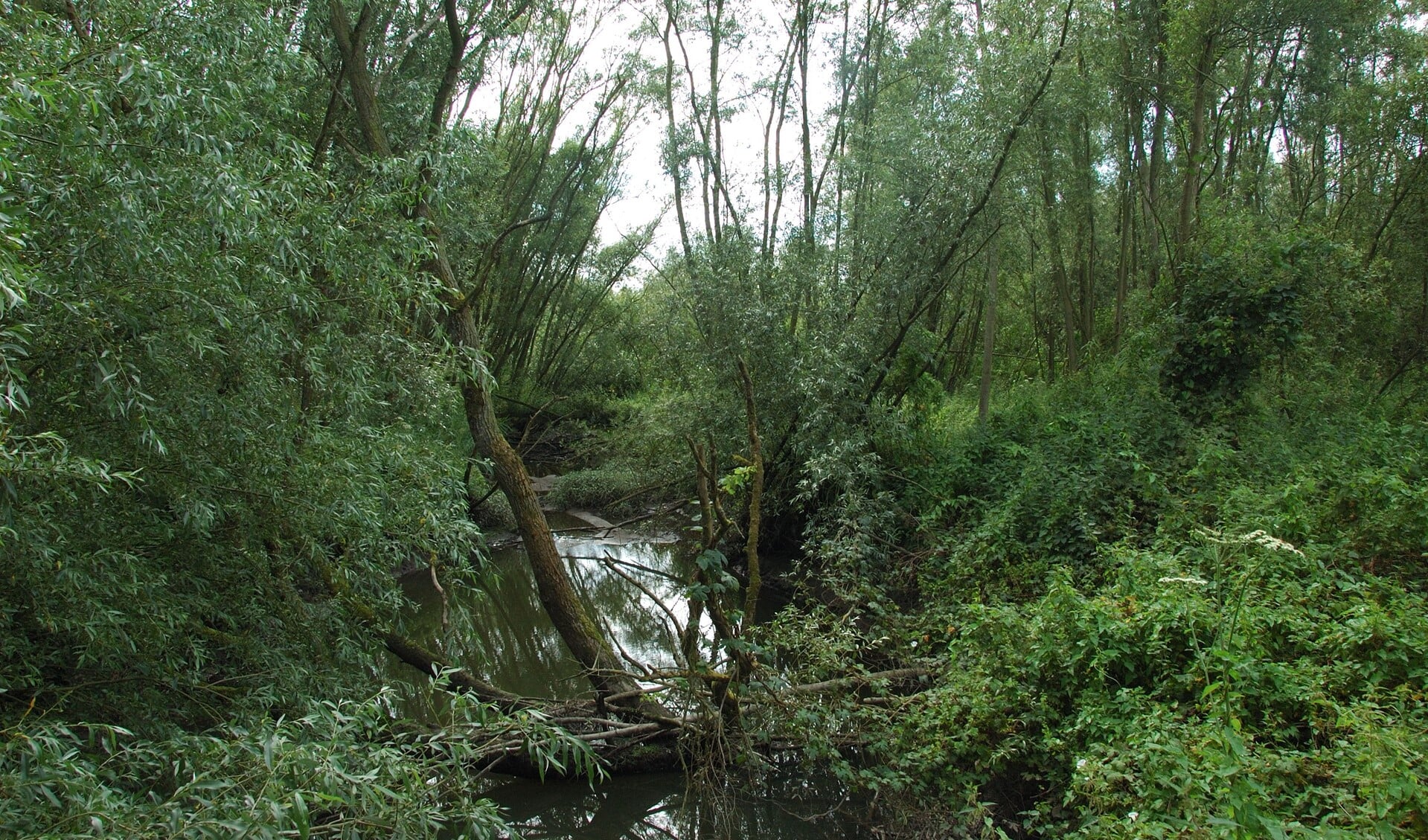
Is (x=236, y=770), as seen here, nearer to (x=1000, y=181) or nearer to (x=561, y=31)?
(x=1000, y=181)

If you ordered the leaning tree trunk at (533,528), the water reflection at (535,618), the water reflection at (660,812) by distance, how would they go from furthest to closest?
1. the water reflection at (535,618)
2. the leaning tree trunk at (533,528)
3. the water reflection at (660,812)

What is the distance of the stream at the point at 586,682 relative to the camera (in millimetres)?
4203

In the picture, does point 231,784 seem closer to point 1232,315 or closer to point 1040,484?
point 1040,484

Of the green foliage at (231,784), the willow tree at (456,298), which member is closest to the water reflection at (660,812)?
the willow tree at (456,298)

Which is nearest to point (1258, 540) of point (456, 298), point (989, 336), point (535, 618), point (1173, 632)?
point (1173, 632)

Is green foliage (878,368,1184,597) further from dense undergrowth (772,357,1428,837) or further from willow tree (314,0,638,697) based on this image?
willow tree (314,0,638,697)

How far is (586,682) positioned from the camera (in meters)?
6.21

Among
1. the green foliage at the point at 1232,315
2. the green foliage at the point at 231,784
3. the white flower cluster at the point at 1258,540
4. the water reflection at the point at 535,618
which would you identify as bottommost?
the water reflection at the point at 535,618

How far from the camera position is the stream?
420cm

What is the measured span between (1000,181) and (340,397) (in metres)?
7.27

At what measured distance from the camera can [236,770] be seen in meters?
2.49

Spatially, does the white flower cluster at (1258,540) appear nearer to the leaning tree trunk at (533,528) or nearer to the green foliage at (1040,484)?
the green foliage at (1040,484)

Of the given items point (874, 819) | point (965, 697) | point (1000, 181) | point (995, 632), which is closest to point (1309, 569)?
point (995, 632)

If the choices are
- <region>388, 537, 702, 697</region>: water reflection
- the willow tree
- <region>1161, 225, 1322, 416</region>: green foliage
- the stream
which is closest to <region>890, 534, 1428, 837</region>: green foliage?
the stream
